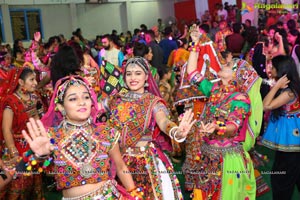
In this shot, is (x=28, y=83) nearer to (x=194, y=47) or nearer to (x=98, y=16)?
(x=194, y=47)

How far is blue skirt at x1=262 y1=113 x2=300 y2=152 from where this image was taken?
315cm

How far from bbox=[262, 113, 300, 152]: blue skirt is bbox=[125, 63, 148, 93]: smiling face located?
4.11 feet

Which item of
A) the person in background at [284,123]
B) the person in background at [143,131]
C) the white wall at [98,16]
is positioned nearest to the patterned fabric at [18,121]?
the person in background at [143,131]

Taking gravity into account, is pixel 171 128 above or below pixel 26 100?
below

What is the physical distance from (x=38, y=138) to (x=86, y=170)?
31 centimetres

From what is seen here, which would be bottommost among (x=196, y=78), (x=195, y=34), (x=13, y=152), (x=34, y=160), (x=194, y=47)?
(x=13, y=152)

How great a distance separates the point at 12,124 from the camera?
311 centimetres

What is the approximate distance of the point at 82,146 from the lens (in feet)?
6.84

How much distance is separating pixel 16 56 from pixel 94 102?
17.0 ft

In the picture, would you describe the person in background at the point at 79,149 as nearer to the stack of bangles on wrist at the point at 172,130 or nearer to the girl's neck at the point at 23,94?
the stack of bangles on wrist at the point at 172,130

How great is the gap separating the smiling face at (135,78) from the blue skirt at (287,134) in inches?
49.3

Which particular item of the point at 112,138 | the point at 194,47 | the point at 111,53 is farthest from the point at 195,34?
the point at 111,53

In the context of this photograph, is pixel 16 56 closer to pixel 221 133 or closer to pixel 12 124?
pixel 12 124

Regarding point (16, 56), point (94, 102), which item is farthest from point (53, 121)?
point (16, 56)
